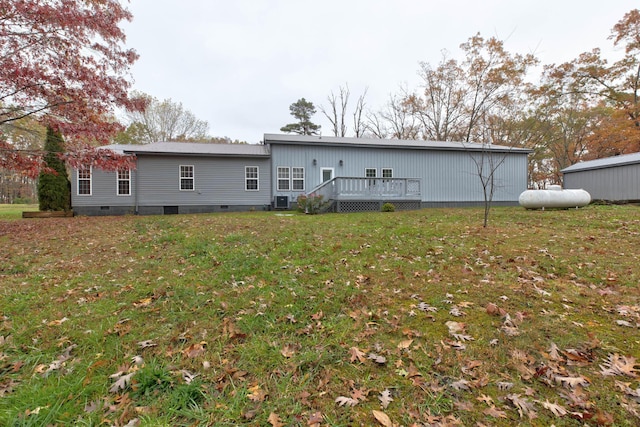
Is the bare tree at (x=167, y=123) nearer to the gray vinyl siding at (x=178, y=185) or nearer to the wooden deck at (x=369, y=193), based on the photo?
the gray vinyl siding at (x=178, y=185)

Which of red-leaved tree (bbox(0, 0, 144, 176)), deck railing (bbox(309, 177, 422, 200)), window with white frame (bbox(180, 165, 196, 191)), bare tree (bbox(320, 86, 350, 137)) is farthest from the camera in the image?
bare tree (bbox(320, 86, 350, 137))

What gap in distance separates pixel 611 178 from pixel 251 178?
19348 mm

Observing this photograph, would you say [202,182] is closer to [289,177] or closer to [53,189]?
[289,177]

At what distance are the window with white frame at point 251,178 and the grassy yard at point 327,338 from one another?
36.2 feet

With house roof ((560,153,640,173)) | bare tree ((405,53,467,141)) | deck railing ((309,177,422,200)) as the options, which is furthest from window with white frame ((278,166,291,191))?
bare tree ((405,53,467,141))

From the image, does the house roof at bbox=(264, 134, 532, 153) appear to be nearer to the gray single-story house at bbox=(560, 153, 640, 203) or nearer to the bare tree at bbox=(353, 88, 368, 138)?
the gray single-story house at bbox=(560, 153, 640, 203)

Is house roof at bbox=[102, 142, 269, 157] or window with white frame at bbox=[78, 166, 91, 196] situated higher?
house roof at bbox=[102, 142, 269, 157]

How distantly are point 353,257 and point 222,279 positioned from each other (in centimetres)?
215

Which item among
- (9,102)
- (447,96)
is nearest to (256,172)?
(9,102)

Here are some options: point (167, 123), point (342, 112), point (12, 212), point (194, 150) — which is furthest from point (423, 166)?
point (167, 123)

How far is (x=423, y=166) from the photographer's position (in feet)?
57.6

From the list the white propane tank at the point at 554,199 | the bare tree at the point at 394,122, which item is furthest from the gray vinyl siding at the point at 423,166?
the bare tree at the point at 394,122

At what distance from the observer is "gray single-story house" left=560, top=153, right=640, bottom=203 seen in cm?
1433

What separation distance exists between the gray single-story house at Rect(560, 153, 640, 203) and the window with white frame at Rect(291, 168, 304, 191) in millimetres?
15898
